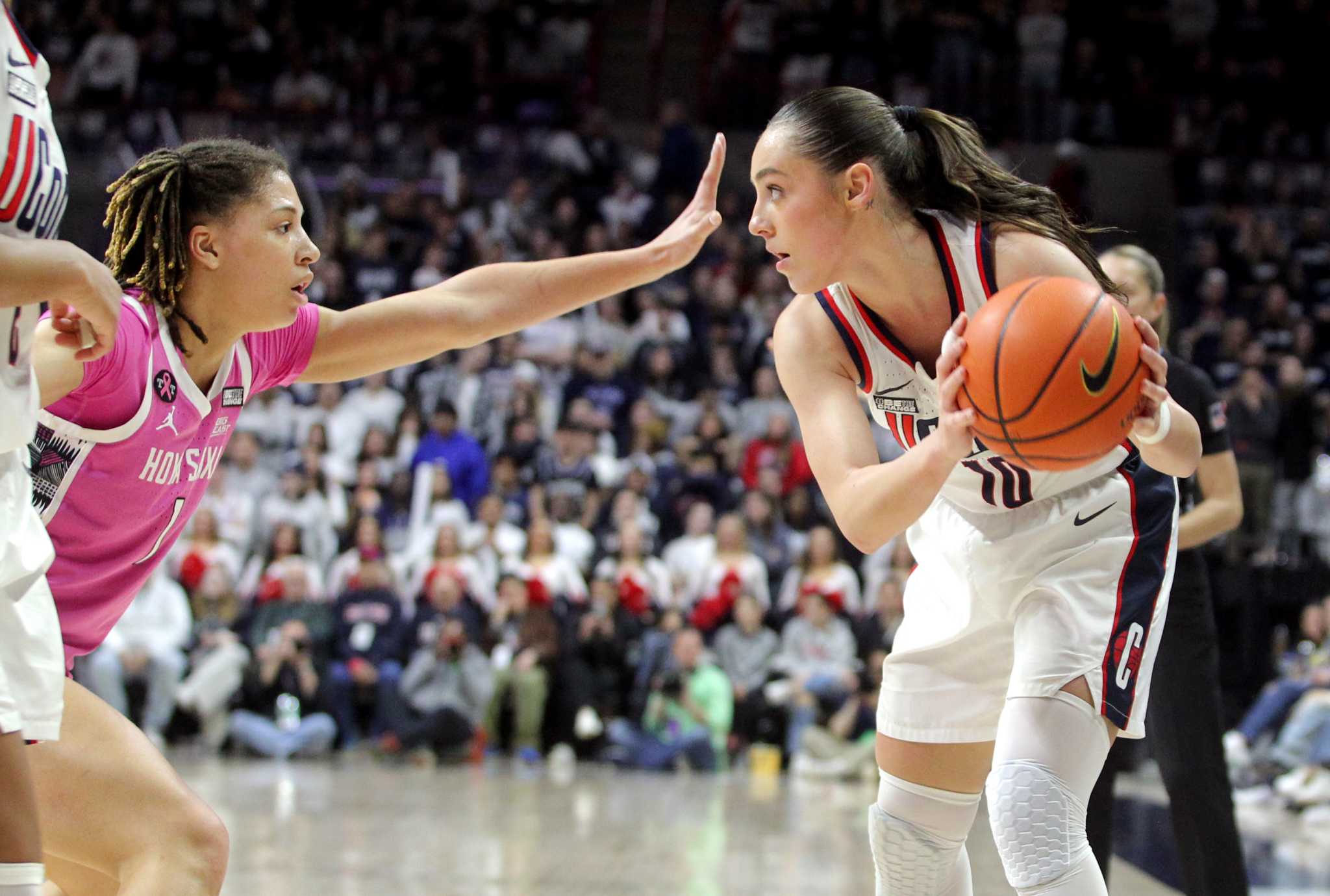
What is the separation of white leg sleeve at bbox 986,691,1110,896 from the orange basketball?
18.8 inches

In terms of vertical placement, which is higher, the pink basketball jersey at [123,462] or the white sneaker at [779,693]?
the pink basketball jersey at [123,462]

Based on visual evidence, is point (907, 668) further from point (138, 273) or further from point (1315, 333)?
point (1315, 333)

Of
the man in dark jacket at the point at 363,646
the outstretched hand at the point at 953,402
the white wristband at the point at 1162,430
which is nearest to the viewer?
the outstretched hand at the point at 953,402

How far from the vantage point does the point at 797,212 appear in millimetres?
2682

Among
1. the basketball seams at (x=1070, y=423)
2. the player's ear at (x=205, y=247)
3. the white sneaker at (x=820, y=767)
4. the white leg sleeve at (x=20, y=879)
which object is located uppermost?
the player's ear at (x=205, y=247)

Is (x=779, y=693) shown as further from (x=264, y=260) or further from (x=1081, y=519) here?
(x=264, y=260)

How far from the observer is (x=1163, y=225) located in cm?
1470

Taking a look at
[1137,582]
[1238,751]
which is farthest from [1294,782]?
[1137,582]

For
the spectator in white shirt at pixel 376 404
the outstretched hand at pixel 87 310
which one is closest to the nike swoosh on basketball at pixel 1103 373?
the outstretched hand at pixel 87 310

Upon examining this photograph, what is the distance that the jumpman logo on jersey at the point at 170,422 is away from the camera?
2.60 m

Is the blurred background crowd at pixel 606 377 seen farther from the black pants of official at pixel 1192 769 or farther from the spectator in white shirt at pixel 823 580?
the black pants of official at pixel 1192 769

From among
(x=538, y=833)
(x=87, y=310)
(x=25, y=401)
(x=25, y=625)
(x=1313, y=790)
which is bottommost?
(x=538, y=833)

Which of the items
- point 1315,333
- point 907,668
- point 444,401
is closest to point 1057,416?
point 907,668

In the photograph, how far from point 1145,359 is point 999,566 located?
532mm
